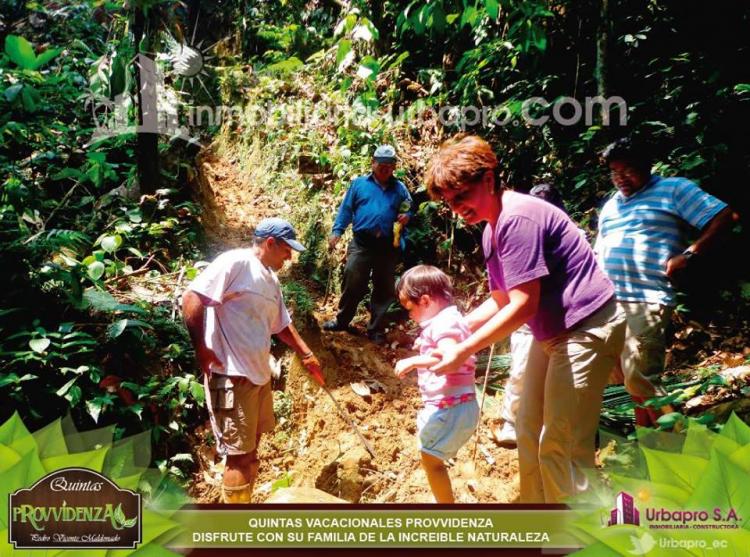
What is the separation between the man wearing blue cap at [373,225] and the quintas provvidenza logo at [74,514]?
398 centimetres

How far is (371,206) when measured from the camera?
5.45m

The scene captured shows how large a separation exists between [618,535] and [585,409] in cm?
54

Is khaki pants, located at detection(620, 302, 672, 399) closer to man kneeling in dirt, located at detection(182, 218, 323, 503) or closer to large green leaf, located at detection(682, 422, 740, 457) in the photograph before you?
large green leaf, located at detection(682, 422, 740, 457)

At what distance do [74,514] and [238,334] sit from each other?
140cm

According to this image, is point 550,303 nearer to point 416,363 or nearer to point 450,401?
point 416,363

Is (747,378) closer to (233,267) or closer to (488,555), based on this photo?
(488,555)

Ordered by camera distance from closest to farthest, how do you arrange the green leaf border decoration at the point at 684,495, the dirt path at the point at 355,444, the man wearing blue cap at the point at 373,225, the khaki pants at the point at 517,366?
1. the green leaf border decoration at the point at 684,495
2. the khaki pants at the point at 517,366
3. the dirt path at the point at 355,444
4. the man wearing blue cap at the point at 373,225

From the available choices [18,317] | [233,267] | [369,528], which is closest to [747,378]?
Result: [369,528]

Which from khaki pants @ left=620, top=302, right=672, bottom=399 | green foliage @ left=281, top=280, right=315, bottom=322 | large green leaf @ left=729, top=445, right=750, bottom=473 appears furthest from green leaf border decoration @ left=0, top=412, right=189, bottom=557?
green foliage @ left=281, top=280, right=315, bottom=322

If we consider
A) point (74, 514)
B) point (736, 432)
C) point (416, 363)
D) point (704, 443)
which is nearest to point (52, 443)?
point (74, 514)

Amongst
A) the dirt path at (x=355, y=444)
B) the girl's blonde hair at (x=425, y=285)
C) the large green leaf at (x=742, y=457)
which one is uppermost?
the girl's blonde hair at (x=425, y=285)

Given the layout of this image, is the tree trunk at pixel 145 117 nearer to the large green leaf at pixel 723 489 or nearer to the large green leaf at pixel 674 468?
the large green leaf at pixel 674 468

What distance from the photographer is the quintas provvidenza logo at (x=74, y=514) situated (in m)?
1.74

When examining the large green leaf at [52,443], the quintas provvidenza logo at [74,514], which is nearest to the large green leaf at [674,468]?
the quintas provvidenza logo at [74,514]
